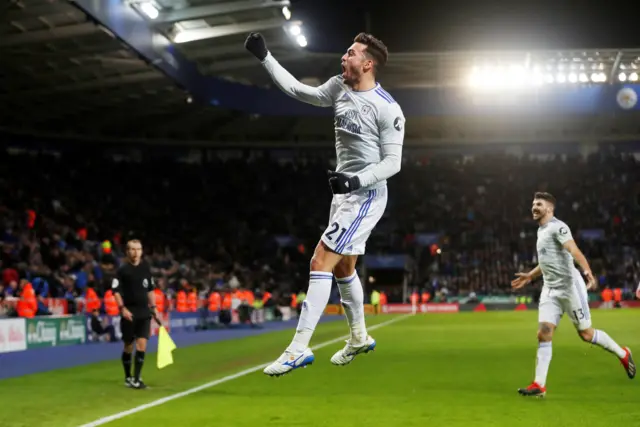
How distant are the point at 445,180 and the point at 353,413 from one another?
45.6 meters

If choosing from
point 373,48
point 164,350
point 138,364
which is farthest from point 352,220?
point 164,350

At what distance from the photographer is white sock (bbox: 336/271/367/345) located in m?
6.81

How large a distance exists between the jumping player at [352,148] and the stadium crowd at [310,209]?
3158 centimetres

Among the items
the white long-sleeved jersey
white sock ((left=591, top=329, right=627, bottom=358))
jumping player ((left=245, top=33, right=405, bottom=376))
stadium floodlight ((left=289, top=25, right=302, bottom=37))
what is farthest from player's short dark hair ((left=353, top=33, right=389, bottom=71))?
stadium floodlight ((left=289, top=25, right=302, bottom=37))

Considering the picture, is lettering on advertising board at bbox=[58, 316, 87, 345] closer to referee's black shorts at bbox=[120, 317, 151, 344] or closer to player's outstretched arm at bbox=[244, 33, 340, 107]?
referee's black shorts at bbox=[120, 317, 151, 344]

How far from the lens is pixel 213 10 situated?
30.2 meters

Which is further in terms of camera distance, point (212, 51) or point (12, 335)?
point (212, 51)

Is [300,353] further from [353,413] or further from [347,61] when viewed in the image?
[353,413]

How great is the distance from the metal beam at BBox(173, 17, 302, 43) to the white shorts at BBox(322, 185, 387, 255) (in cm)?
2701

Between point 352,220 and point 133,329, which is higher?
point 352,220

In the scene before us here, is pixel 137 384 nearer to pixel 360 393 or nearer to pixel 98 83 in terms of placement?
pixel 360 393

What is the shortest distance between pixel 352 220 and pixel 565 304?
20.9ft

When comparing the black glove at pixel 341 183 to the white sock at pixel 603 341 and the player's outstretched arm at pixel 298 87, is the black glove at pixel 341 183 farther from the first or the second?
the white sock at pixel 603 341

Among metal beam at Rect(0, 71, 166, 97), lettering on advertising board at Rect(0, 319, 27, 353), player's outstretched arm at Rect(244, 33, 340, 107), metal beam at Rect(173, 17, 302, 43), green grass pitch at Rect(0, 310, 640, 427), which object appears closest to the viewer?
player's outstretched arm at Rect(244, 33, 340, 107)
